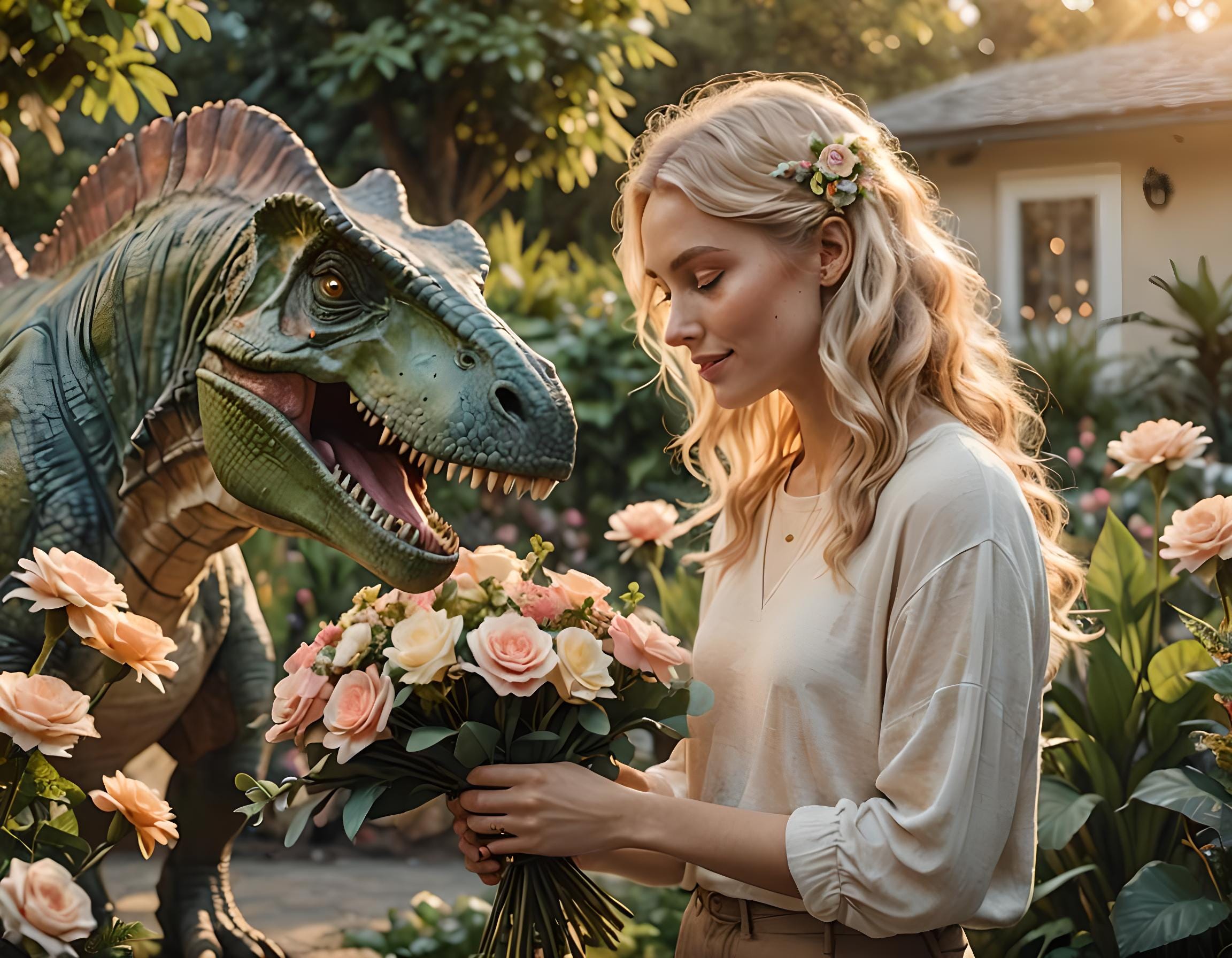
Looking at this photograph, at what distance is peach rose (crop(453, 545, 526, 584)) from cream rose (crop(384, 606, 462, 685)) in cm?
18

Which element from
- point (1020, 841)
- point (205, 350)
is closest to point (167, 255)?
point (205, 350)

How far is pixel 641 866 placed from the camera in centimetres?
199

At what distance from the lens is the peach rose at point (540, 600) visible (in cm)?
168

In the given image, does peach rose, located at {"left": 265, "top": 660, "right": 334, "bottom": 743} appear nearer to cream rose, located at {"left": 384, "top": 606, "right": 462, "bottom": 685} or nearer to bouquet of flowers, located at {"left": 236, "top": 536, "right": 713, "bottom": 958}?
bouquet of flowers, located at {"left": 236, "top": 536, "right": 713, "bottom": 958}

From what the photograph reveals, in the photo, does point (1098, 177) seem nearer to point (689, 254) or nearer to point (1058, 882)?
point (1058, 882)

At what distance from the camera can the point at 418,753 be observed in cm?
164

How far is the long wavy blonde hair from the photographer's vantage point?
1.76 m

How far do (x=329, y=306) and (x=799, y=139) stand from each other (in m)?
0.73

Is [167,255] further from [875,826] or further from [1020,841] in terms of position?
[1020,841]

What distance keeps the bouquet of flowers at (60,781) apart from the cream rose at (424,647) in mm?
389

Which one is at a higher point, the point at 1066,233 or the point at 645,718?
the point at 1066,233

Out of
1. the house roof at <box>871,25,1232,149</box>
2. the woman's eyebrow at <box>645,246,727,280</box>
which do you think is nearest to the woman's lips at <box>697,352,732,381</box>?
the woman's eyebrow at <box>645,246,727,280</box>

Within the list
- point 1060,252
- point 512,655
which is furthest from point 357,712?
point 1060,252

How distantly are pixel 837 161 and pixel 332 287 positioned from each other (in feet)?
2.48
